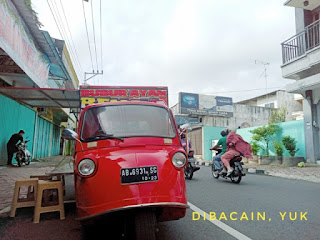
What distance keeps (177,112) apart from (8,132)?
21601 mm

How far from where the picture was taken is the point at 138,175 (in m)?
2.64

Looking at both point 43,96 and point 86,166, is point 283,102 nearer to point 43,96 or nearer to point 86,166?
point 43,96

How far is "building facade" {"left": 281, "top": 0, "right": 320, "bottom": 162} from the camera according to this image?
40.8ft

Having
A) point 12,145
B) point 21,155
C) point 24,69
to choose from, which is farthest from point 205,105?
point 24,69

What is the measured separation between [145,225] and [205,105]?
28978 mm

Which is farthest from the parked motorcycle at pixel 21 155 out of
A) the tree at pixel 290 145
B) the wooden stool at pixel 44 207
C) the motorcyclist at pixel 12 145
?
the tree at pixel 290 145

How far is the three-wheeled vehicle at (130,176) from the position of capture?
251 centimetres

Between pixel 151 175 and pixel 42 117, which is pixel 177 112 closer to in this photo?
pixel 42 117

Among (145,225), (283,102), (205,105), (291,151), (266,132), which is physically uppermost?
(283,102)

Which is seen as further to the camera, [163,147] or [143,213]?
[163,147]

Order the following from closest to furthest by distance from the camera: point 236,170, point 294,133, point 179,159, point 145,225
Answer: point 145,225
point 179,159
point 236,170
point 294,133

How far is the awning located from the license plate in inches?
355

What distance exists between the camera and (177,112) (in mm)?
31000

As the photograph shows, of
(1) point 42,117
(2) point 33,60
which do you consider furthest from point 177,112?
(2) point 33,60
